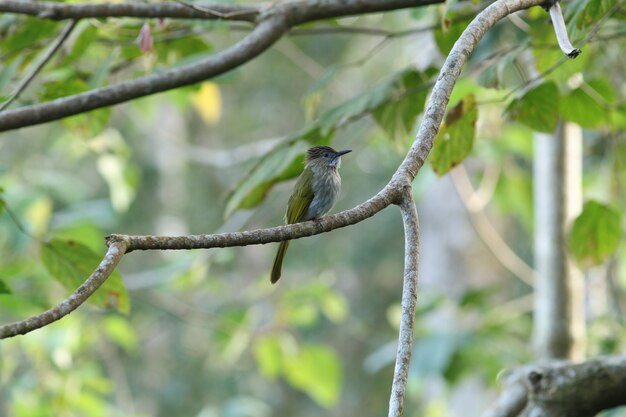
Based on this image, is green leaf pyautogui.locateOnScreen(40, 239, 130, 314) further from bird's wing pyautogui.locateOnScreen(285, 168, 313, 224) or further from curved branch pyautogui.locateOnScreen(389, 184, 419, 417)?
curved branch pyautogui.locateOnScreen(389, 184, 419, 417)

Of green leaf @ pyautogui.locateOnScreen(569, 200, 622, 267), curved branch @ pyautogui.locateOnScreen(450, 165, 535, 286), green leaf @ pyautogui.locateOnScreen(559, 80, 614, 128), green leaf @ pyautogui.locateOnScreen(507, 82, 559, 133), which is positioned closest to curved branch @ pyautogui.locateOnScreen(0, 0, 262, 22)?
green leaf @ pyautogui.locateOnScreen(507, 82, 559, 133)

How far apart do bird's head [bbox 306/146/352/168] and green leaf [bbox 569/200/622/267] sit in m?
0.89

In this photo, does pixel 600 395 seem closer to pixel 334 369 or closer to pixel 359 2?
pixel 359 2

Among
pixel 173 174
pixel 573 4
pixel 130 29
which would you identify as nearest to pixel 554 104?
pixel 573 4

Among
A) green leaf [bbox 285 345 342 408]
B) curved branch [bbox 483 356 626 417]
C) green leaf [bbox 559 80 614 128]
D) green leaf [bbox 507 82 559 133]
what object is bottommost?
green leaf [bbox 285 345 342 408]

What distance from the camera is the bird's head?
3.42 meters

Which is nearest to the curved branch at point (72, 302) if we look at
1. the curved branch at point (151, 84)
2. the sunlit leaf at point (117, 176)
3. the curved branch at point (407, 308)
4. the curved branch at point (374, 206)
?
the curved branch at point (374, 206)

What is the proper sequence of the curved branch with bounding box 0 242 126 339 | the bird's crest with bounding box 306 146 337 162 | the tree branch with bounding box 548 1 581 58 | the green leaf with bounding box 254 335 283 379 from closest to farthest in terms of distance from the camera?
1. the curved branch with bounding box 0 242 126 339
2. the tree branch with bounding box 548 1 581 58
3. the bird's crest with bounding box 306 146 337 162
4. the green leaf with bounding box 254 335 283 379

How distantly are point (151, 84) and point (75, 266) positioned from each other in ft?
1.84

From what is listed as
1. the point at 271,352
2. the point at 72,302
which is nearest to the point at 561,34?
the point at 72,302

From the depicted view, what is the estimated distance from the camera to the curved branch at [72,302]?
140 cm

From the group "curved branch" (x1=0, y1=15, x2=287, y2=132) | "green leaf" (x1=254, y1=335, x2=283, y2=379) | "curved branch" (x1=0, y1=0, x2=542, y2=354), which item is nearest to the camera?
"curved branch" (x1=0, y1=0, x2=542, y2=354)

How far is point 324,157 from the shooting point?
3.50 m

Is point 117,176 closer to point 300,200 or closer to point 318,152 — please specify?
point 318,152
